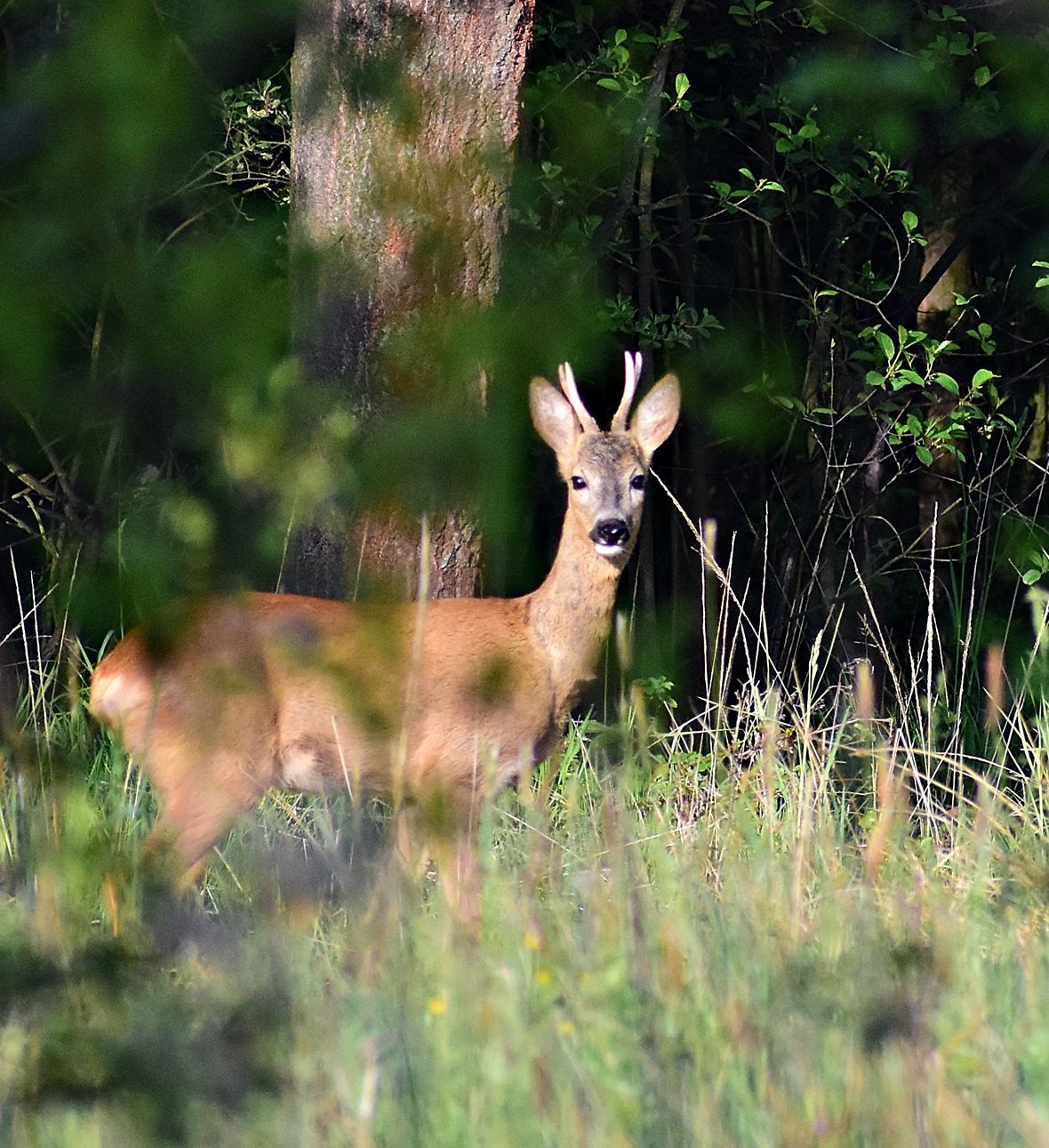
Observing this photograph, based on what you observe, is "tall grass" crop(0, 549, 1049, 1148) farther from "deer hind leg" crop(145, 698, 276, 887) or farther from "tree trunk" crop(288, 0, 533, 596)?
"tree trunk" crop(288, 0, 533, 596)

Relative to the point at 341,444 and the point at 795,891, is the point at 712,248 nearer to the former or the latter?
the point at 795,891

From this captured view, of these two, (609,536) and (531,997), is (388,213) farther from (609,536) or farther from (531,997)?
(609,536)

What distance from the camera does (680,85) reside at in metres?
5.27

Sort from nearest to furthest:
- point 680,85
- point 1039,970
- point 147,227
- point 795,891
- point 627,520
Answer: point 147,227 < point 1039,970 < point 795,891 < point 627,520 < point 680,85

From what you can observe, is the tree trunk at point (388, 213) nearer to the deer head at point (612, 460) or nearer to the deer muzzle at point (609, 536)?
the deer head at point (612, 460)

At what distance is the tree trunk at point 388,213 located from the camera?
0.96 metres

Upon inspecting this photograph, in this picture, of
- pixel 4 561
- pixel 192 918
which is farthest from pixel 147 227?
pixel 4 561

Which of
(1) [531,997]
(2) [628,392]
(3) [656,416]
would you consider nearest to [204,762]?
(1) [531,997]

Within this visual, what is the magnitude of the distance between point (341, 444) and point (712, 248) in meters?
6.62

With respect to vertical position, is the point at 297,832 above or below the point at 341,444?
below

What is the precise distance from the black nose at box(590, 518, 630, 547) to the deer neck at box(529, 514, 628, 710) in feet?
0.16

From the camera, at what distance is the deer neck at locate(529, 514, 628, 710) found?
448 centimetres

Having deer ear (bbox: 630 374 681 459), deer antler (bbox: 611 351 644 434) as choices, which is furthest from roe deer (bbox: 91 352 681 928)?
deer ear (bbox: 630 374 681 459)

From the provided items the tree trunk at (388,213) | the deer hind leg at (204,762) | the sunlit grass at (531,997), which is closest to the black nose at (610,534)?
the sunlit grass at (531,997)
